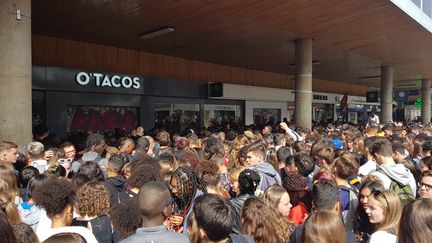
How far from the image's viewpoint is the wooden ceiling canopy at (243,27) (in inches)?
388

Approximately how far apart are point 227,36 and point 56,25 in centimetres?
621

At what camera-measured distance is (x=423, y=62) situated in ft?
67.9

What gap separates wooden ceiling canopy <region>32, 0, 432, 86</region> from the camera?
9.87 meters

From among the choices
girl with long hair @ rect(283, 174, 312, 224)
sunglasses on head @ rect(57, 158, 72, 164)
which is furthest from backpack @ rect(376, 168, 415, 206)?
sunglasses on head @ rect(57, 158, 72, 164)

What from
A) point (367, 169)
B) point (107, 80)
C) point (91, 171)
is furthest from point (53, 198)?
point (107, 80)

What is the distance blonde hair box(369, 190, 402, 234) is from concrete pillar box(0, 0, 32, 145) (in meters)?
6.66

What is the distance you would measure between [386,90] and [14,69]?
2073 cm

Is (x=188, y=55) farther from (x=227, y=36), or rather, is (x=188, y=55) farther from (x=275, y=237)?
(x=275, y=237)

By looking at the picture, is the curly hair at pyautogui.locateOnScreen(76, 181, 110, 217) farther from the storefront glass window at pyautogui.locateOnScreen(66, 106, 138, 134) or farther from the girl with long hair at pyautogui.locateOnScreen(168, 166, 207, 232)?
the storefront glass window at pyautogui.locateOnScreen(66, 106, 138, 134)

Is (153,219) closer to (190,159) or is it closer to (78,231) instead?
(78,231)

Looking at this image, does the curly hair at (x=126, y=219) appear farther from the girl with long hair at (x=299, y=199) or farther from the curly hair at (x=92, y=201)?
the girl with long hair at (x=299, y=199)

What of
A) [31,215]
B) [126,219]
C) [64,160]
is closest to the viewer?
[126,219]

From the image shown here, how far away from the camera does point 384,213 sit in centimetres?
284

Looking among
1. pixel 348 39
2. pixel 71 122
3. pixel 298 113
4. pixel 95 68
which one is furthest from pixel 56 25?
pixel 348 39
